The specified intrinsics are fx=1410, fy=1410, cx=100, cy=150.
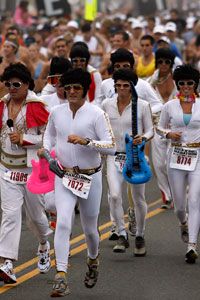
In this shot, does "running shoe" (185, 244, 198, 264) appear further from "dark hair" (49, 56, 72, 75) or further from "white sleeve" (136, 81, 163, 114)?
"dark hair" (49, 56, 72, 75)

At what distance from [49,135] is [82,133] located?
1.17ft

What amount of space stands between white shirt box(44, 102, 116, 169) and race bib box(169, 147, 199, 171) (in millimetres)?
1858

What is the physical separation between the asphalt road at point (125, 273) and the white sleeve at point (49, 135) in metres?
1.24

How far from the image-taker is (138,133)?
13719 millimetres

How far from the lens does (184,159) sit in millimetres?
13539

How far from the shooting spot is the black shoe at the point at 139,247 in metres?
13.8

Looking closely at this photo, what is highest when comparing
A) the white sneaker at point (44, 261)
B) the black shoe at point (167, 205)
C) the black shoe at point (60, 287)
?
the black shoe at point (60, 287)

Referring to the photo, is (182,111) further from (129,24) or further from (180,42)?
(129,24)

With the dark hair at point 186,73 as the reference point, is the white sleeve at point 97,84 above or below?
below

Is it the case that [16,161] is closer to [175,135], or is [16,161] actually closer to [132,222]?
[175,135]

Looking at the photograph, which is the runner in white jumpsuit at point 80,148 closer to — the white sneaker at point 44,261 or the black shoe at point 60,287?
the black shoe at point 60,287

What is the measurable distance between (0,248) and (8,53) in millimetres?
7100

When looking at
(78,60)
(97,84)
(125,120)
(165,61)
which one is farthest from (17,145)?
(165,61)

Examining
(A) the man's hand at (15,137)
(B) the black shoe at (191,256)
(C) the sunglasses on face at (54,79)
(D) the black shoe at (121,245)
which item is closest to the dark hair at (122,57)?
(C) the sunglasses on face at (54,79)
